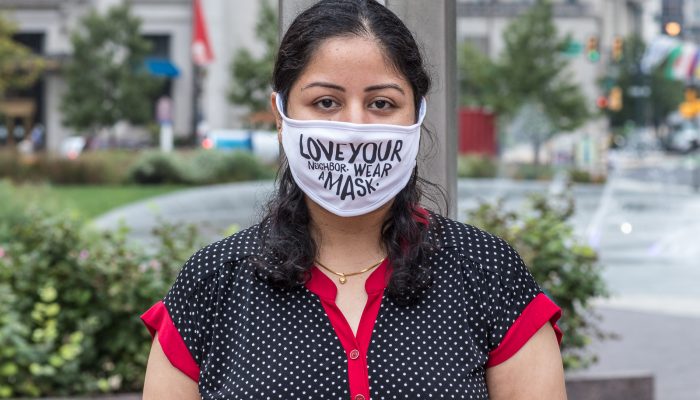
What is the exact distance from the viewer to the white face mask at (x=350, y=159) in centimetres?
228

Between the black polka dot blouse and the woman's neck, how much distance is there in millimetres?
39

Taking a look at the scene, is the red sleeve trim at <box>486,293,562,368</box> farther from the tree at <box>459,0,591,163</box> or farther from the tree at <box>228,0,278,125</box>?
the tree at <box>459,0,591,163</box>

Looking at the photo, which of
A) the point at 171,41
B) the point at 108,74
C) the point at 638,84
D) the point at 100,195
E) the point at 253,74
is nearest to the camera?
the point at 100,195

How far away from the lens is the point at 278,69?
2.41 metres

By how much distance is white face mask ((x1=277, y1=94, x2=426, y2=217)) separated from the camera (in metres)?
2.28

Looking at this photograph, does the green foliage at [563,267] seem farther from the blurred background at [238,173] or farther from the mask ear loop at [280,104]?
the mask ear loop at [280,104]

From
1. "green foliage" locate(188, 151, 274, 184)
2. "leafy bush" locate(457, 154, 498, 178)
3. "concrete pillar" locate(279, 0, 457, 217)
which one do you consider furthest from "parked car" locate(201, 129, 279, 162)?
"concrete pillar" locate(279, 0, 457, 217)

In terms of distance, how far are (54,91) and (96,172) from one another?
2956 centimetres

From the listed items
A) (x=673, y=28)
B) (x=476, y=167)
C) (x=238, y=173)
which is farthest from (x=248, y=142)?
(x=673, y=28)

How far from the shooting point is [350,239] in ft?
7.90

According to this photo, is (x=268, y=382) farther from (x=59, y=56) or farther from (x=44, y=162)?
(x=59, y=56)

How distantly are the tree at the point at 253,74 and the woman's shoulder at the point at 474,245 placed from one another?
144 ft

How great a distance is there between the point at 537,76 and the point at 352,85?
153ft

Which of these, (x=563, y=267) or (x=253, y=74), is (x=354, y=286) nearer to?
(x=563, y=267)
